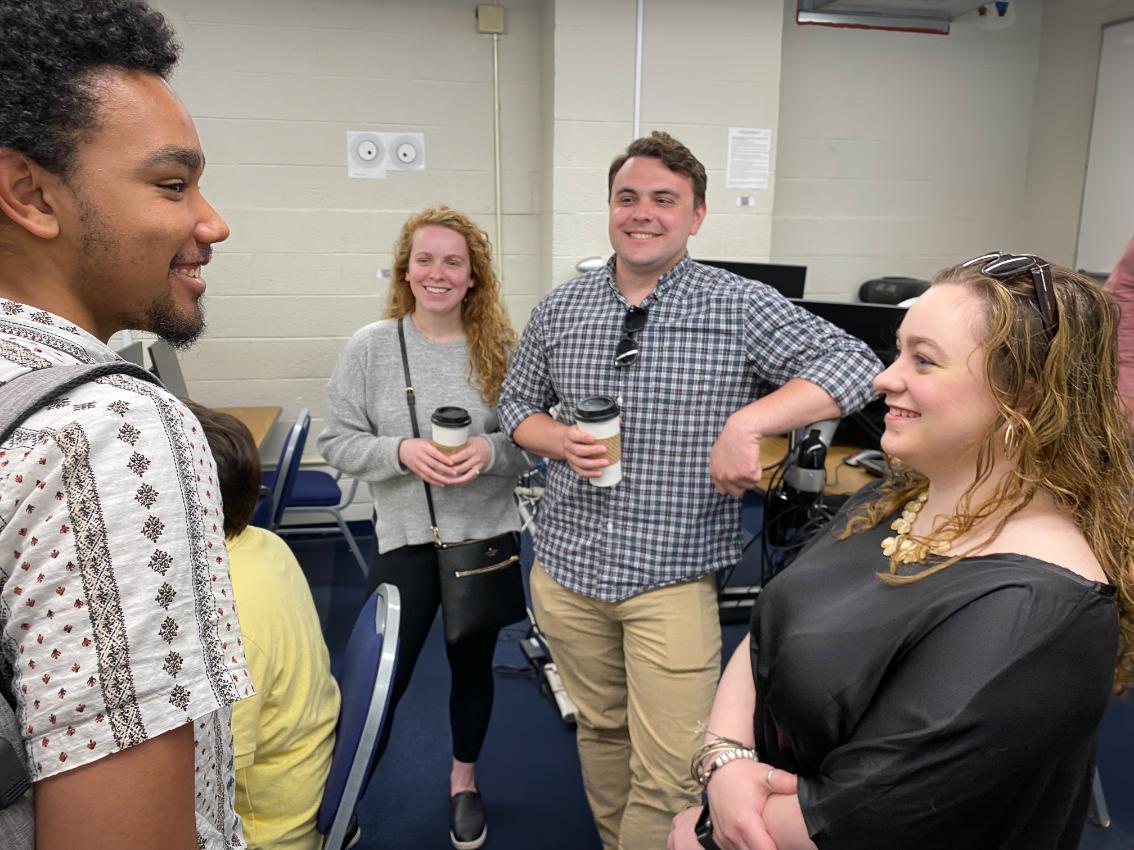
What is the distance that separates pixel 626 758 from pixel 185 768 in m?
1.37

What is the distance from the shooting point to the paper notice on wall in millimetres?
3680

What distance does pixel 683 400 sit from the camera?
1.58 metres

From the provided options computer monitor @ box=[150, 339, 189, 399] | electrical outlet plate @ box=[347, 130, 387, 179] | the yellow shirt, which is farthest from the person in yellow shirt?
electrical outlet plate @ box=[347, 130, 387, 179]

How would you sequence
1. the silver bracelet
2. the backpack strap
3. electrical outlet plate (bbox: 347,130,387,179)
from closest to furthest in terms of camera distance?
the backpack strap, the silver bracelet, electrical outlet plate (bbox: 347,130,387,179)

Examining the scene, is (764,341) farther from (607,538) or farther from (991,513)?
(991,513)

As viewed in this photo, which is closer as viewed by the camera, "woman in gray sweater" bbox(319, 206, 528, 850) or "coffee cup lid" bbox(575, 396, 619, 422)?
"coffee cup lid" bbox(575, 396, 619, 422)

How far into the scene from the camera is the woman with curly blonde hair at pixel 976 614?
2.82 ft

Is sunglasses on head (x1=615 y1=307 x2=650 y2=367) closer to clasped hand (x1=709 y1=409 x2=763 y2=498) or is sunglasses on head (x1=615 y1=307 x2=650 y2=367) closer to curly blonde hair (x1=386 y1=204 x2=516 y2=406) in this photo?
clasped hand (x1=709 y1=409 x2=763 y2=498)

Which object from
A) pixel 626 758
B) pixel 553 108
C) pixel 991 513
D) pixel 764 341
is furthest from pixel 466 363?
pixel 553 108

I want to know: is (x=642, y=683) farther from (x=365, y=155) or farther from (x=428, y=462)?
(x=365, y=155)

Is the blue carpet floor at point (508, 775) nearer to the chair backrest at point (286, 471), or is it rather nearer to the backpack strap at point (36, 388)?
the chair backrest at point (286, 471)

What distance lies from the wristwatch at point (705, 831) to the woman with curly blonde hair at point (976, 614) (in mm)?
94

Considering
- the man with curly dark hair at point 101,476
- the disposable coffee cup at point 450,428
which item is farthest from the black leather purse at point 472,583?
the man with curly dark hair at point 101,476

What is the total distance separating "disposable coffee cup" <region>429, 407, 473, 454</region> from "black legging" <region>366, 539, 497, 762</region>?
33cm
